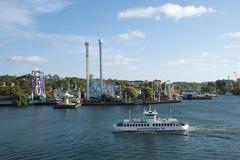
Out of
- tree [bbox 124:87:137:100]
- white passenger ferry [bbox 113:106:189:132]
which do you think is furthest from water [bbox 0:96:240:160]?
tree [bbox 124:87:137:100]

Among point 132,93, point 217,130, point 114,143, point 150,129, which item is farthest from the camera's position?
point 132,93

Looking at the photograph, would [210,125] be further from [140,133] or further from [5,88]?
[5,88]

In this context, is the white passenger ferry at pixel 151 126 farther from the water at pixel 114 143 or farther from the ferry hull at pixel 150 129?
the water at pixel 114 143

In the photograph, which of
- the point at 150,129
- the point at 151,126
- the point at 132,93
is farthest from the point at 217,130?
the point at 132,93

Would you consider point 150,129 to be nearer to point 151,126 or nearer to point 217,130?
point 151,126

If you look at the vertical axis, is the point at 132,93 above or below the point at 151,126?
above

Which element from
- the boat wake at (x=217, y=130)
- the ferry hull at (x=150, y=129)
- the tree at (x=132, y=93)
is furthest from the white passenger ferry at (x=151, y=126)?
the tree at (x=132, y=93)

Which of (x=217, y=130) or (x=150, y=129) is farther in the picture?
(x=150, y=129)

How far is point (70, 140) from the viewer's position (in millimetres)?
42219

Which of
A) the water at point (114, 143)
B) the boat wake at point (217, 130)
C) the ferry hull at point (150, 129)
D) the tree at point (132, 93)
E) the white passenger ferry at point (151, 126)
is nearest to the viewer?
the water at point (114, 143)

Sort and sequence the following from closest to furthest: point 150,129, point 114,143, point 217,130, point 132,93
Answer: point 114,143
point 217,130
point 150,129
point 132,93

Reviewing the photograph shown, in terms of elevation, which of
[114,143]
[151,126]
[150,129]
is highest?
[151,126]

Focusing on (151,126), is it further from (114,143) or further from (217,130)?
(114,143)

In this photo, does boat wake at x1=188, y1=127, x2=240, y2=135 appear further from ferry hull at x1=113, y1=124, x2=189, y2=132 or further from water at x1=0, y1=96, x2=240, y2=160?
ferry hull at x1=113, y1=124, x2=189, y2=132
